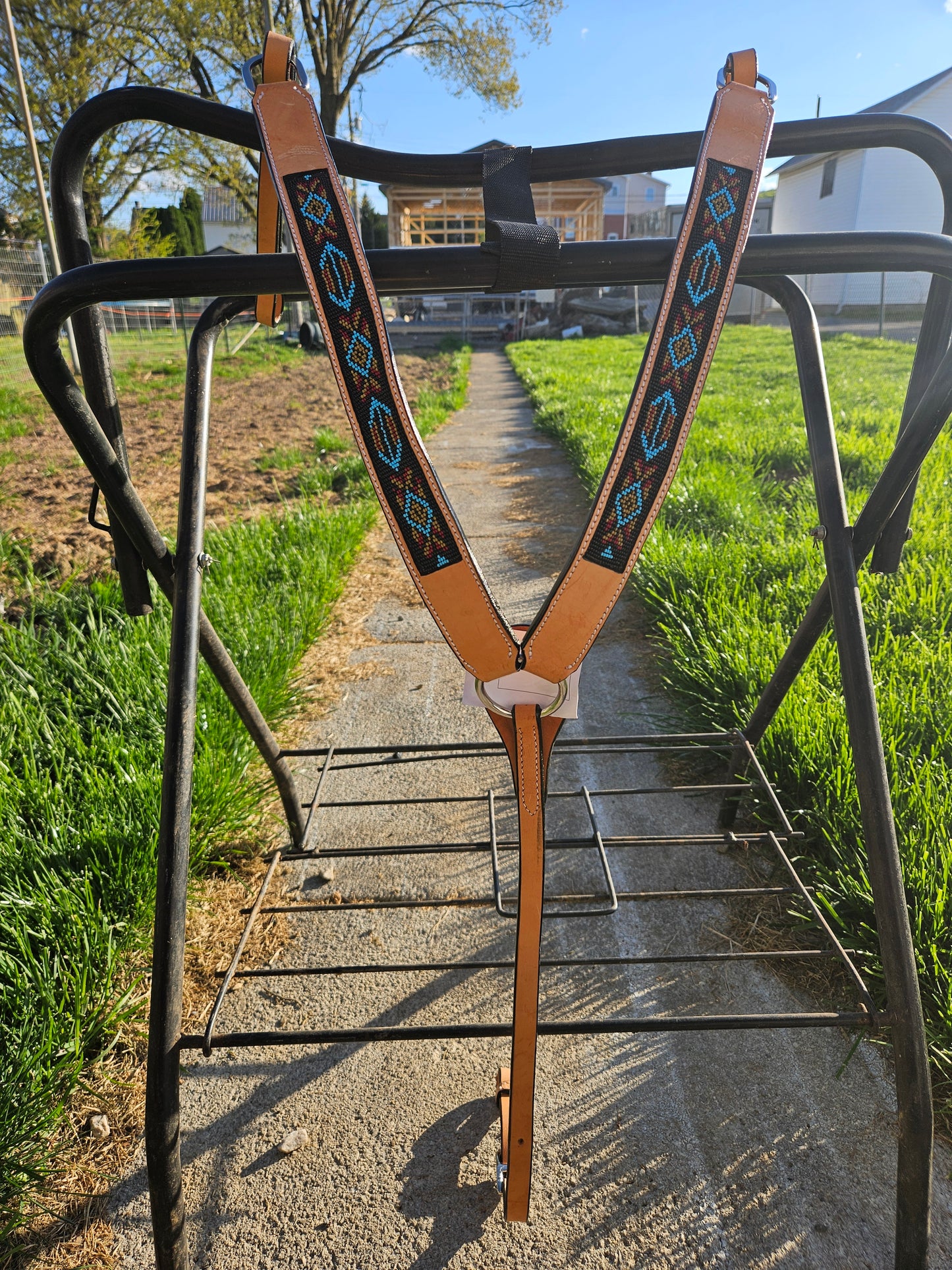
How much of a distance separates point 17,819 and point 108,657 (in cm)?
92

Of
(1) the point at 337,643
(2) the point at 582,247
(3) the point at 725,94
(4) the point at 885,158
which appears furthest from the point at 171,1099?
(4) the point at 885,158

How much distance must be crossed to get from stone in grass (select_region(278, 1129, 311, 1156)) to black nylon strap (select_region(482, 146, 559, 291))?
4.98 ft

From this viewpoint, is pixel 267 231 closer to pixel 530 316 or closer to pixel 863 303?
pixel 863 303

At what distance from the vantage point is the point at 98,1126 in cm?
150

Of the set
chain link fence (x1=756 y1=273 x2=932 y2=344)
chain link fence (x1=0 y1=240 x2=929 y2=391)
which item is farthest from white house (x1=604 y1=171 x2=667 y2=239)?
chain link fence (x1=756 y1=273 x2=932 y2=344)

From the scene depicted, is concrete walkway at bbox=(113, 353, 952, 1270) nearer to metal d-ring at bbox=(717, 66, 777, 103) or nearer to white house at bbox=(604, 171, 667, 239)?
metal d-ring at bbox=(717, 66, 777, 103)

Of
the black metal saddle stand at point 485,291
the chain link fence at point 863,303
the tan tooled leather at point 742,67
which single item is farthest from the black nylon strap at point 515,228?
the chain link fence at point 863,303

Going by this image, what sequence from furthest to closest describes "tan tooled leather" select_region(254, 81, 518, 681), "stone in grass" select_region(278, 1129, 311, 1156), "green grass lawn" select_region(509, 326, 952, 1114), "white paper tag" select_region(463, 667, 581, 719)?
"green grass lawn" select_region(509, 326, 952, 1114) < "stone in grass" select_region(278, 1129, 311, 1156) < "white paper tag" select_region(463, 667, 581, 719) < "tan tooled leather" select_region(254, 81, 518, 681)

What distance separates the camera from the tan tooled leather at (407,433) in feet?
3.37

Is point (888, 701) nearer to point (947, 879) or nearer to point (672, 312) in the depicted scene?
point (947, 879)

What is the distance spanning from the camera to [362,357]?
1.05 metres

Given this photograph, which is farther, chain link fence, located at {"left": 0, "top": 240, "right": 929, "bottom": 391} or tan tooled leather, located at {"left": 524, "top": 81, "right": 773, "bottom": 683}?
chain link fence, located at {"left": 0, "top": 240, "right": 929, "bottom": 391}

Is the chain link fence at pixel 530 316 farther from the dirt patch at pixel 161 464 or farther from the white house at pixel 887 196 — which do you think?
the dirt patch at pixel 161 464

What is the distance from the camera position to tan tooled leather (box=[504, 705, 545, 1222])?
1160 mm
